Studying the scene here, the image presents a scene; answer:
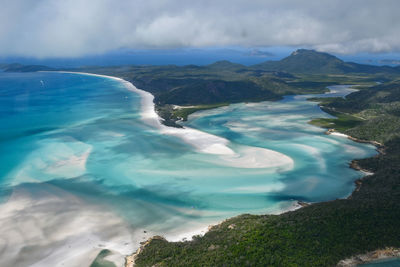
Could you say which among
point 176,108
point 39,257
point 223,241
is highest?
point 176,108

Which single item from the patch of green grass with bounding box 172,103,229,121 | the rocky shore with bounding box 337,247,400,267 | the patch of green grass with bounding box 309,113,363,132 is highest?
the patch of green grass with bounding box 172,103,229,121

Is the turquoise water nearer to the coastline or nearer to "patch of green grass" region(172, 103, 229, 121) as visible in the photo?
the coastline

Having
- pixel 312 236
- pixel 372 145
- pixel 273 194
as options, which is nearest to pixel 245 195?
pixel 273 194

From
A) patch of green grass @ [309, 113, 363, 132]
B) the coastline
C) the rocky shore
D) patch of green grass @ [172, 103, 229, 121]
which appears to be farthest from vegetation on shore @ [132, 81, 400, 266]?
patch of green grass @ [172, 103, 229, 121]

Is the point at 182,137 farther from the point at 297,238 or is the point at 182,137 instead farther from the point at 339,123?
the point at 297,238

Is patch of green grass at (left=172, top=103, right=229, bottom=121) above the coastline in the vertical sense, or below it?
above

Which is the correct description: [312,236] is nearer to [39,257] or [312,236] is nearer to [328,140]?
[39,257]

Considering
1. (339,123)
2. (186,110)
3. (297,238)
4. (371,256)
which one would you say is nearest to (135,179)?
(297,238)

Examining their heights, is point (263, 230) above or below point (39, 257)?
above
